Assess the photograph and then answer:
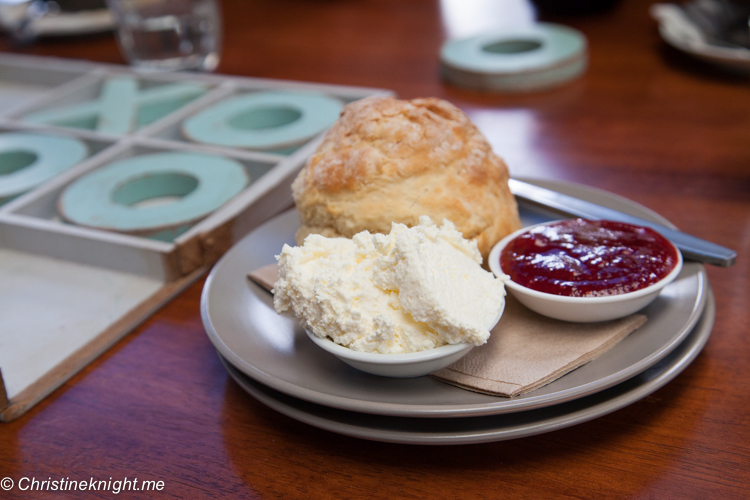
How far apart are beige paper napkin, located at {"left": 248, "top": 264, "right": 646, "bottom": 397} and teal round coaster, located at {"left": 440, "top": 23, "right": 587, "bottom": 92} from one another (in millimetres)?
1753

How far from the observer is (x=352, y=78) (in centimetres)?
322

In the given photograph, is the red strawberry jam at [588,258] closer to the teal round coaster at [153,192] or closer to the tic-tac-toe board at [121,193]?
the tic-tac-toe board at [121,193]

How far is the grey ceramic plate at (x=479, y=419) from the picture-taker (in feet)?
3.55

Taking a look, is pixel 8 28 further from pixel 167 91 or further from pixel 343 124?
pixel 343 124

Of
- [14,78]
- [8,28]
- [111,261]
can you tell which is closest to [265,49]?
[14,78]

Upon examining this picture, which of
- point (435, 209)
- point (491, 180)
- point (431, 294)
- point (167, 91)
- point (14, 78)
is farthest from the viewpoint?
point (14, 78)

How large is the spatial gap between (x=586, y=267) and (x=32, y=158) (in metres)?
2.11

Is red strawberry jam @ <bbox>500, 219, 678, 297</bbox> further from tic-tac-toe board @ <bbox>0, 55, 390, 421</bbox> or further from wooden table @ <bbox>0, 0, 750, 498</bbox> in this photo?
tic-tac-toe board @ <bbox>0, 55, 390, 421</bbox>

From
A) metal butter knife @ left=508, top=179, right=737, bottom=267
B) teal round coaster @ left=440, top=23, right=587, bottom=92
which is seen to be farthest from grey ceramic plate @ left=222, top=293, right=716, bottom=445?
teal round coaster @ left=440, top=23, right=587, bottom=92

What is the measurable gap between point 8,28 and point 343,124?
3.51 m

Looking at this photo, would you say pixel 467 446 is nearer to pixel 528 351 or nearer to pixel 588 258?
pixel 528 351

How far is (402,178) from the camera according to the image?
4.73 feet

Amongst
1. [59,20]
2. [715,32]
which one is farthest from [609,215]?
[59,20]

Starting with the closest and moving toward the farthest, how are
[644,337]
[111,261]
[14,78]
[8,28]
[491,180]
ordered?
[644,337] < [491,180] < [111,261] < [14,78] < [8,28]
